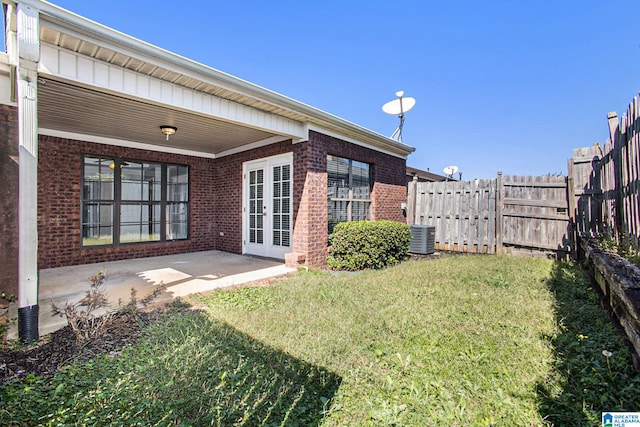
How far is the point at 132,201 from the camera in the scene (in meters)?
7.36

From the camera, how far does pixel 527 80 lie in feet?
35.1

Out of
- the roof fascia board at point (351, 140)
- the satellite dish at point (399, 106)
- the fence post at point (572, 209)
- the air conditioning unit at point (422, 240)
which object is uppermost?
the satellite dish at point (399, 106)

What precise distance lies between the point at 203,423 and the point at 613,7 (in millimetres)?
10159

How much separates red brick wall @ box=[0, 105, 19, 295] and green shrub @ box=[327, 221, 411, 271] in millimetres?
4833

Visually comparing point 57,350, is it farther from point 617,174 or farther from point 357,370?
point 617,174

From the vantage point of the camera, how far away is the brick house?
3043 millimetres

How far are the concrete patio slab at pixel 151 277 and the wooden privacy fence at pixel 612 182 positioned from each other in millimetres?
5109

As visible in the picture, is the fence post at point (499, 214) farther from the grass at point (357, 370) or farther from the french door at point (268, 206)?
the french door at point (268, 206)

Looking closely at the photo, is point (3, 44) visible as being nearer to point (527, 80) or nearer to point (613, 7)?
point (613, 7)

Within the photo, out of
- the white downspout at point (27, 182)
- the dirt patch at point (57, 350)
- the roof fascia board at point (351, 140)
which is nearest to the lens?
the dirt patch at point (57, 350)

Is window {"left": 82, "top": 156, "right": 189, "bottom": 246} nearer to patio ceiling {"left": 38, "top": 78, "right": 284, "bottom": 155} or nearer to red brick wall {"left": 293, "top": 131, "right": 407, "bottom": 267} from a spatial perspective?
patio ceiling {"left": 38, "top": 78, "right": 284, "bottom": 155}

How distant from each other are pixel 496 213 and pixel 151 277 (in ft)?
25.6

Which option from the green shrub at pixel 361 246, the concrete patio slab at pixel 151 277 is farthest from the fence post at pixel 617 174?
the concrete patio slab at pixel 151 277

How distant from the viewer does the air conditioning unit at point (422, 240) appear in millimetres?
7875
